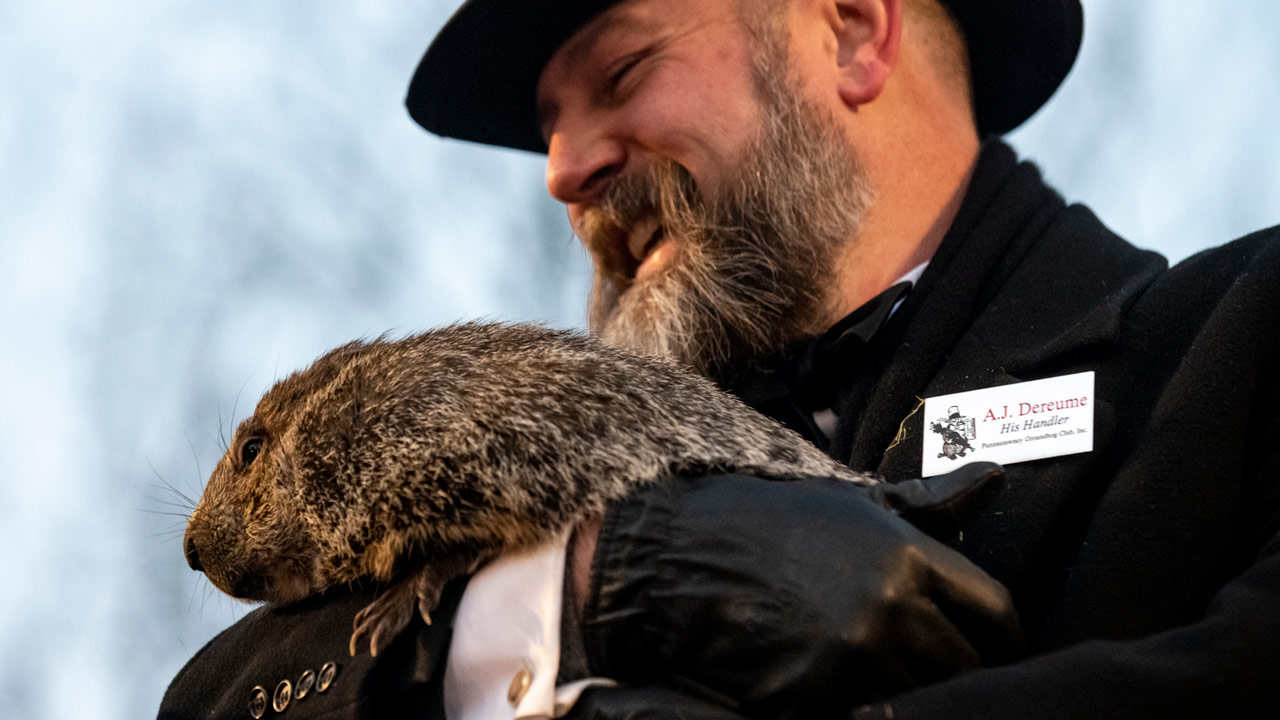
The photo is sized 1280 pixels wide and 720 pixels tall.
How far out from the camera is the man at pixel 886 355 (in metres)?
2.14

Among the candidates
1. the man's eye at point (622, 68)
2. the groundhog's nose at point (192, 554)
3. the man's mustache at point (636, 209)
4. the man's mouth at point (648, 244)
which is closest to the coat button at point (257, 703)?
the groundhog's nose at point (192, 554)

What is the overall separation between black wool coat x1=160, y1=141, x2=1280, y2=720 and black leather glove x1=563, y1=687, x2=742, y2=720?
1.27 ft

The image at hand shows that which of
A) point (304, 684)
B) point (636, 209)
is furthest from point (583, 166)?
point (304, 684)

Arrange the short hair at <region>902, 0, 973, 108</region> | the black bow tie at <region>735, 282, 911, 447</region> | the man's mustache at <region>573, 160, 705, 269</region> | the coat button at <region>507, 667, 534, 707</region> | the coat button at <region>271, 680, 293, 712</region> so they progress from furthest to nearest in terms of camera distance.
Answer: the short hair at <region>902, 0, 973, 108</region>
the man's mustache at <region>573, 160, 705, 269</region>
the black bow tie at <region>735, 282, 911, 447</region>
the coat button at <region>271, 680, 293, 712</region>
the coat button at <region>507, 667, 534, 707</region>

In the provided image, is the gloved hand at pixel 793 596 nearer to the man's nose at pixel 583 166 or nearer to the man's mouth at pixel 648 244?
the man's mouth at pixel 648 244

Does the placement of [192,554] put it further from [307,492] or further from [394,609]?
[394,609]

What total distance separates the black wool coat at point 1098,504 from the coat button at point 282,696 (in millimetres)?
36

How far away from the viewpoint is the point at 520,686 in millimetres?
2361

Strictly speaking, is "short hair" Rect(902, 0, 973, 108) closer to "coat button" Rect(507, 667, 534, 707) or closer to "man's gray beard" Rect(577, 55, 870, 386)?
"man's gray beard" Rect(577, 55, 870, 386)

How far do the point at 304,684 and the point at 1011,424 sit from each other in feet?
6.85

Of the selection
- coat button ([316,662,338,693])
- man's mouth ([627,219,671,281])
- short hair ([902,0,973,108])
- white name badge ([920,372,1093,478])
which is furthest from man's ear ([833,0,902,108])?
coat button ([316,662,338,693])

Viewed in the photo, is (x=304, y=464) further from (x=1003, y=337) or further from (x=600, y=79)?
(x=600, y=79)

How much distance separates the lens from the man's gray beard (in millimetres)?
4219

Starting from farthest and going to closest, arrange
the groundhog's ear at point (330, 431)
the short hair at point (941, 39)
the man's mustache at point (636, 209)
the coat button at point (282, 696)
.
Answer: the short hair at point (941, 39)
the man's mustache at point (636, 209)
the groundhog's ear at point (330, 431)
the coat button at point (282, 696)
